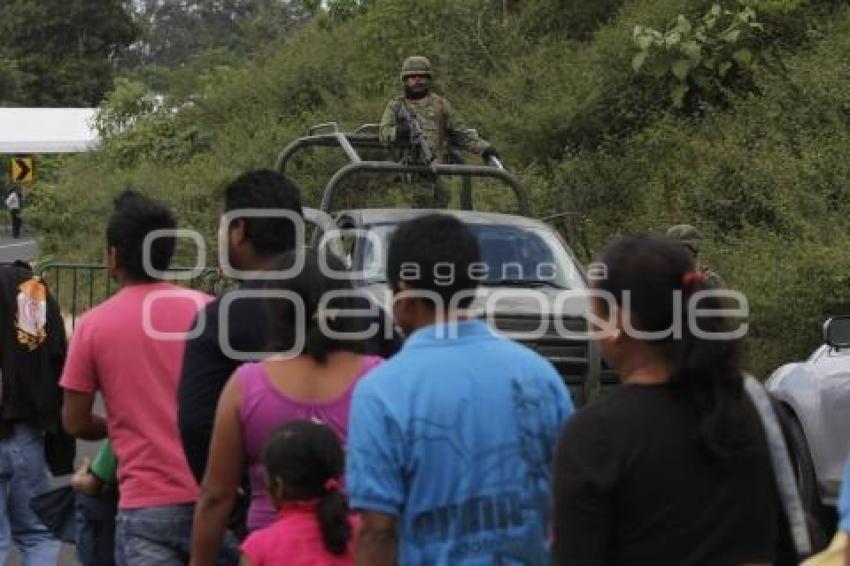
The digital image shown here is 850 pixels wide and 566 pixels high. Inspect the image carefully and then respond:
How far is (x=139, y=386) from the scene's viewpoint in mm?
5160

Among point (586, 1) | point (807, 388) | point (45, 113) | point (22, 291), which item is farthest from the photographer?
point (45, 113)

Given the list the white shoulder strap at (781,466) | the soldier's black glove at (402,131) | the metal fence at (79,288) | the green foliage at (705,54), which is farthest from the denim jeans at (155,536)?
the metal fence at (79,288)

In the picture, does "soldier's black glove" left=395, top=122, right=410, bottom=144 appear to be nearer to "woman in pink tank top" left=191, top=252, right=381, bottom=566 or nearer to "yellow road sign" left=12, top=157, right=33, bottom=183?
"woman in pink tank top" left=191, top=252, right=381, bottom=566

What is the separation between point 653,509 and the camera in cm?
331

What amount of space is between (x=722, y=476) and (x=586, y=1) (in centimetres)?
1923

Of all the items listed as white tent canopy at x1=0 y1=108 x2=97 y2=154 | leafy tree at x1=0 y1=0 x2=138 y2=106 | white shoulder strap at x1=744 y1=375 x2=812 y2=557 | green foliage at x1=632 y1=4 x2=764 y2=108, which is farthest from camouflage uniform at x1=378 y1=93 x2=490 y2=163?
leafy tree at x1=0 y1=0 x2=138 y2=106

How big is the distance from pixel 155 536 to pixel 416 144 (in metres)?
7.17

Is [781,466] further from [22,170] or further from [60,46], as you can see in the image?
[60,46]

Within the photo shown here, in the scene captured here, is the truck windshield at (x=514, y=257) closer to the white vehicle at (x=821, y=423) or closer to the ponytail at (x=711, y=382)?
the white vehicle at (x=821, y=423)

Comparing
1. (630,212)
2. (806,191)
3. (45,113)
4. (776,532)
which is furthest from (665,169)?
(45,113)

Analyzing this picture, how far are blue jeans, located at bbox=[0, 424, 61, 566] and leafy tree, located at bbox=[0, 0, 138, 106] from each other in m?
60.5

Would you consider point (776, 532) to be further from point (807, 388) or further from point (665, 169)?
point (665, 169)

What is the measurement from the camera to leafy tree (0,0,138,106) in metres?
65.8

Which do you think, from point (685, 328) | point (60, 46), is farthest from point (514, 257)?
point (60, 46)
